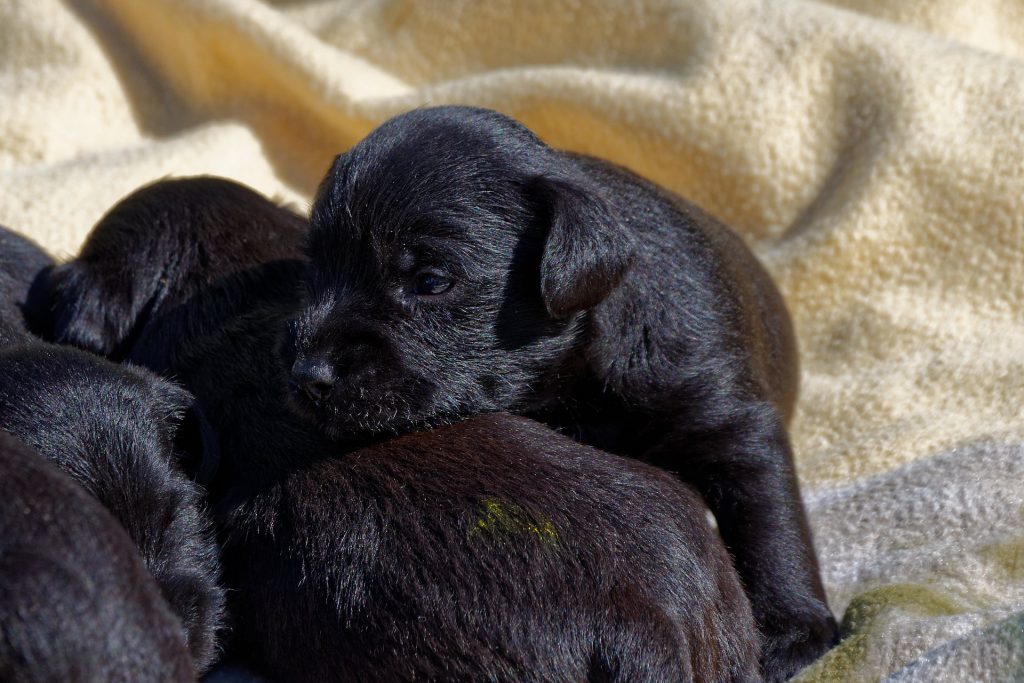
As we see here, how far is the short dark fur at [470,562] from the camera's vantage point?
2637 millimetres

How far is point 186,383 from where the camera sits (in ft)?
11.7

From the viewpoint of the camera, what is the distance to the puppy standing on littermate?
6.64 feet

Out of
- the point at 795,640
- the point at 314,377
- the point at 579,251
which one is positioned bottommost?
the point at 795,640

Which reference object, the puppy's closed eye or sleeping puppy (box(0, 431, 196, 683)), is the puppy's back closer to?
the puppy's closed eye

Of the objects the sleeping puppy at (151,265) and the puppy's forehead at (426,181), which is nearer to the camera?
the puppy's forehead at (426,181)

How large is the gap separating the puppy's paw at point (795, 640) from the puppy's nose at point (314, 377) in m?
1.31

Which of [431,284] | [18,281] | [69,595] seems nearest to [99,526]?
[69,595]

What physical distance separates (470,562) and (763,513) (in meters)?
1.07

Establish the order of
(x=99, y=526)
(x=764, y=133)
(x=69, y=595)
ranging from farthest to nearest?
(x=764, y=133) → (x=99, y=526) → (x=69, y=595)

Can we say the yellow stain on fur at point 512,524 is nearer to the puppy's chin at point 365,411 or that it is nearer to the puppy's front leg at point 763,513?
the puppy's chin at point 365,411

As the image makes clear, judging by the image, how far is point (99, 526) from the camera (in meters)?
2.19

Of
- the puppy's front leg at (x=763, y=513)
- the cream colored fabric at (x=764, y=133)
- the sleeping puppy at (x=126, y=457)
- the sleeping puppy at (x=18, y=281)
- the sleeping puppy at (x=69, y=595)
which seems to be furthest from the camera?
the cream colored fabric at (x=764, y=133)

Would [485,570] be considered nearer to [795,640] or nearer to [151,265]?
[795,640]

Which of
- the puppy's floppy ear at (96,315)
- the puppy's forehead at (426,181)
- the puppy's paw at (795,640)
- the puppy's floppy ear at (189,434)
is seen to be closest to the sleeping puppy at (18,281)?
the puppy's floppy ear at (96,315)
